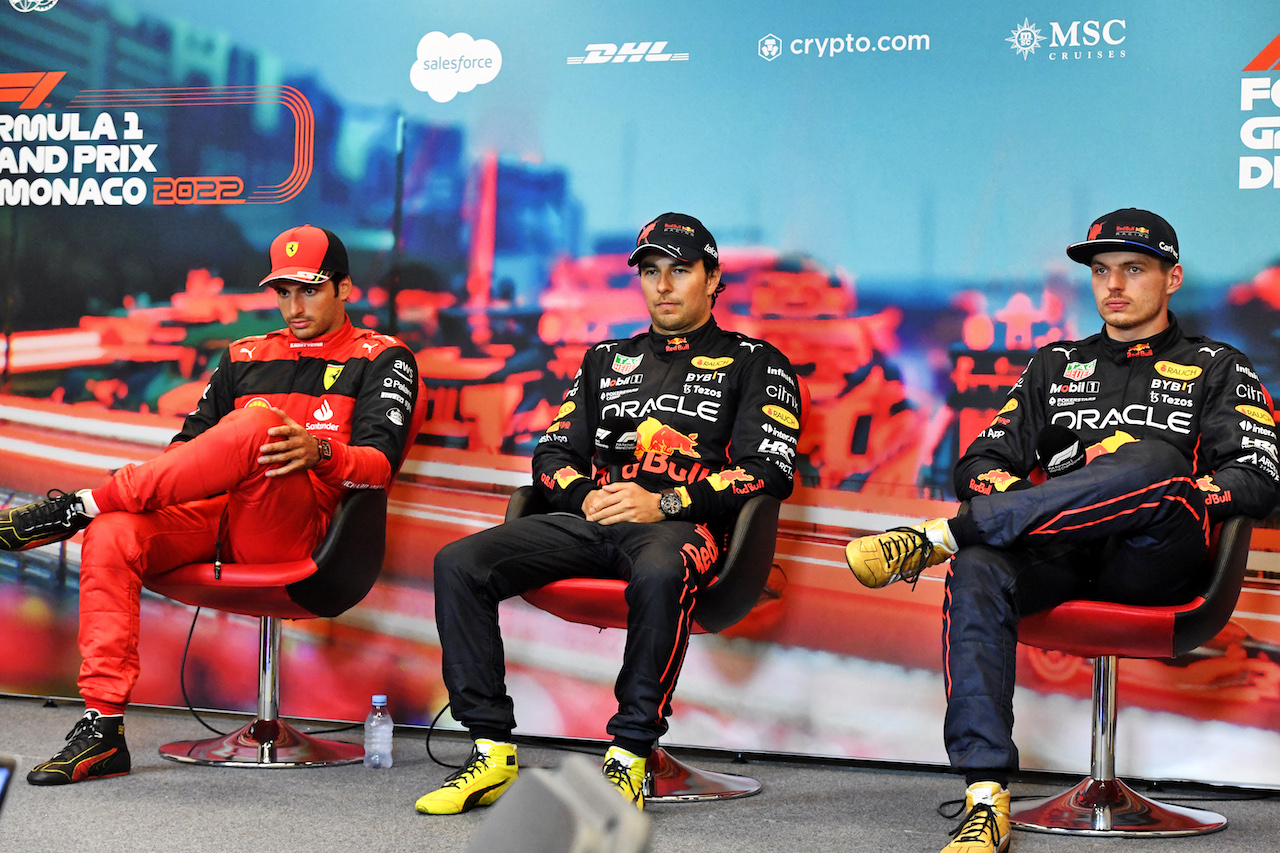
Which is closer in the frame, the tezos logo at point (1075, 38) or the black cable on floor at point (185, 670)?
the tezos logo at point (1075, 38)

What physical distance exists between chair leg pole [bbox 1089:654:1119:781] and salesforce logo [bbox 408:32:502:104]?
2418mm

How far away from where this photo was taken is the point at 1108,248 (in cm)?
292

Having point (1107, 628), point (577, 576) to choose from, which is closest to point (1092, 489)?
point (1107, 628)

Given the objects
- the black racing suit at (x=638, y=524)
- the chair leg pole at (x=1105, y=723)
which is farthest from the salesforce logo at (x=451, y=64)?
the chair leg pole at (x=1105, y=723)

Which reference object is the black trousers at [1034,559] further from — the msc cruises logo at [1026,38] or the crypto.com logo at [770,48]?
the crypto.com logo at [770,48]

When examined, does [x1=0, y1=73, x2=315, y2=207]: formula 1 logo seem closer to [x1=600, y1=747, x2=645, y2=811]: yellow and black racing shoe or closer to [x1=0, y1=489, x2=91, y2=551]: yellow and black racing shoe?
[x1=0, y1=489, x2=91, y2=551]: yellow and black racing shoe

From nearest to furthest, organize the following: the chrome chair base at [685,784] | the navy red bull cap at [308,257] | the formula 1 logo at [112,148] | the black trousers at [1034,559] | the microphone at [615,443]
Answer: the black trousers at [1034,559] < the chrome chair base at [685,784] < the microphone at [615,443] < the navy red bull cap at [308,257] < the formula 1 logo at [112,148]

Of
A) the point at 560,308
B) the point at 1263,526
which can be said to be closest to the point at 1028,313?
the point at 1263,526

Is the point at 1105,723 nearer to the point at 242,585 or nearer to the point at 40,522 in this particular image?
the point at 242,585

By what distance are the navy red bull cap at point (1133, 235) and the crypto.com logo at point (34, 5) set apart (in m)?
3.33

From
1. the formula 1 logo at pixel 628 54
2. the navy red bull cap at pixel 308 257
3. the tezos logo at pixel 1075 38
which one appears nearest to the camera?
the tezos logo at pixel 1075 38

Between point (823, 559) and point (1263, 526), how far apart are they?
1.14m

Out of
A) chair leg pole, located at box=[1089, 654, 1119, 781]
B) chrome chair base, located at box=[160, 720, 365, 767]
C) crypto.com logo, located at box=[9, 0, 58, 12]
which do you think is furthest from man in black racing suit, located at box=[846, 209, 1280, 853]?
crypto.com logo, located at box=[9, 0, 58, 12]

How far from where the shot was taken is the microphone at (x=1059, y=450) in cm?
270
